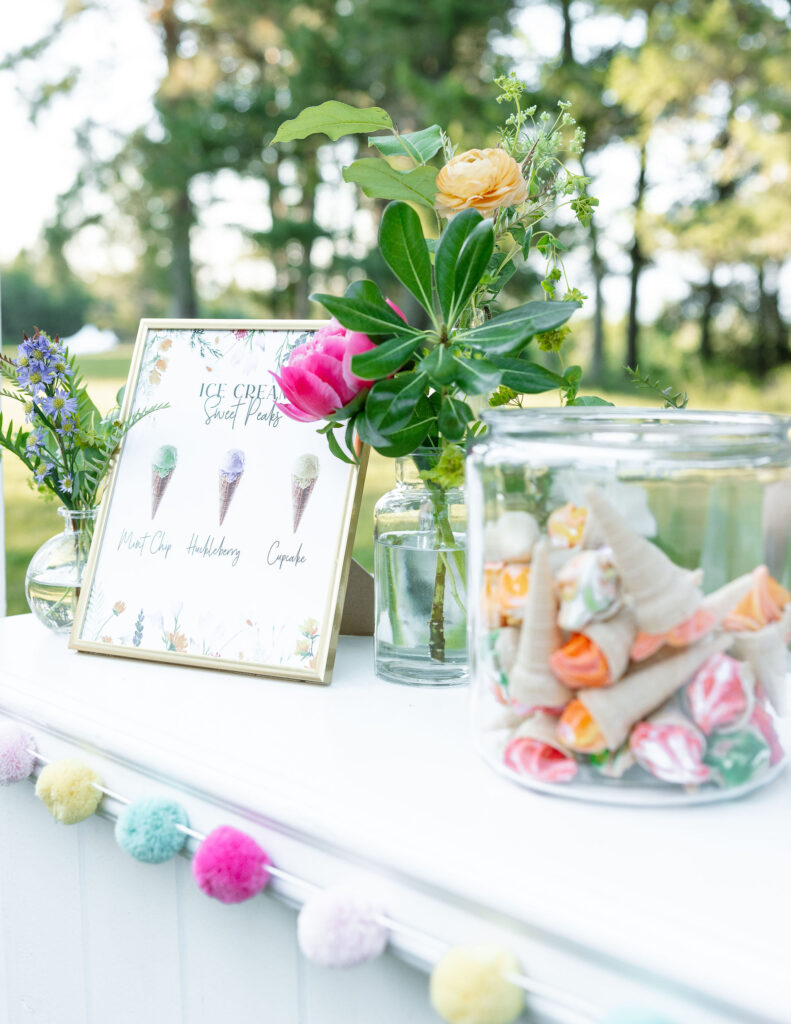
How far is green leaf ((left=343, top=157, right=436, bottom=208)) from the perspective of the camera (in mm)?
735

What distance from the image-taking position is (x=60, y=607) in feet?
2.95

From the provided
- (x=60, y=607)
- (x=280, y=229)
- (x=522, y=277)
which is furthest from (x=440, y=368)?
(x=280, y=229)

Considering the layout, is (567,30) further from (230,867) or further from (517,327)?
(230,867)

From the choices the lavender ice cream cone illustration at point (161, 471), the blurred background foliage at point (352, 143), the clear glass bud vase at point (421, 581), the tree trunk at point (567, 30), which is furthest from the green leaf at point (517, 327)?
the tree trunk at point (567, 30)

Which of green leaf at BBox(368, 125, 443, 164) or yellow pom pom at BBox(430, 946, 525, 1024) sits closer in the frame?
yellow pom pom at BBox(430, 946, 525, 1024)

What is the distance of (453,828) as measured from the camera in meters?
0.51

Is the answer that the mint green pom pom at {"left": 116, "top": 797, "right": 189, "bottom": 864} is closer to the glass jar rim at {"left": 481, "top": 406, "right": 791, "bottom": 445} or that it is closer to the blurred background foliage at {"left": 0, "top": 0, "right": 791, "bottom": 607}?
the glass jar rim at {"left": 481, "top": 406, "right": 791, "bottom": 445}

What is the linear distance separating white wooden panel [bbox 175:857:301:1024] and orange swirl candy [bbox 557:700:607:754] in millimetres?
217

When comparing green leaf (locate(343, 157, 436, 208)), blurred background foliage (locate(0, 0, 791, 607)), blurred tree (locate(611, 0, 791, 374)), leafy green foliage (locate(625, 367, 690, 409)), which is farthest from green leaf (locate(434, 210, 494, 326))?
blurred tree (locate(611, 0, 791, 374))

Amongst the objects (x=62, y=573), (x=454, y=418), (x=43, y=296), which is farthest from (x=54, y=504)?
(x=43, y=296)

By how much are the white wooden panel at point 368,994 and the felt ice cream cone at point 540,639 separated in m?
0.17

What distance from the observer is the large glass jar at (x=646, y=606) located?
0.51m

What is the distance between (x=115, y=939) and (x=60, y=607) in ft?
1.05

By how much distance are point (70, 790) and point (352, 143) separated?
6.97m
